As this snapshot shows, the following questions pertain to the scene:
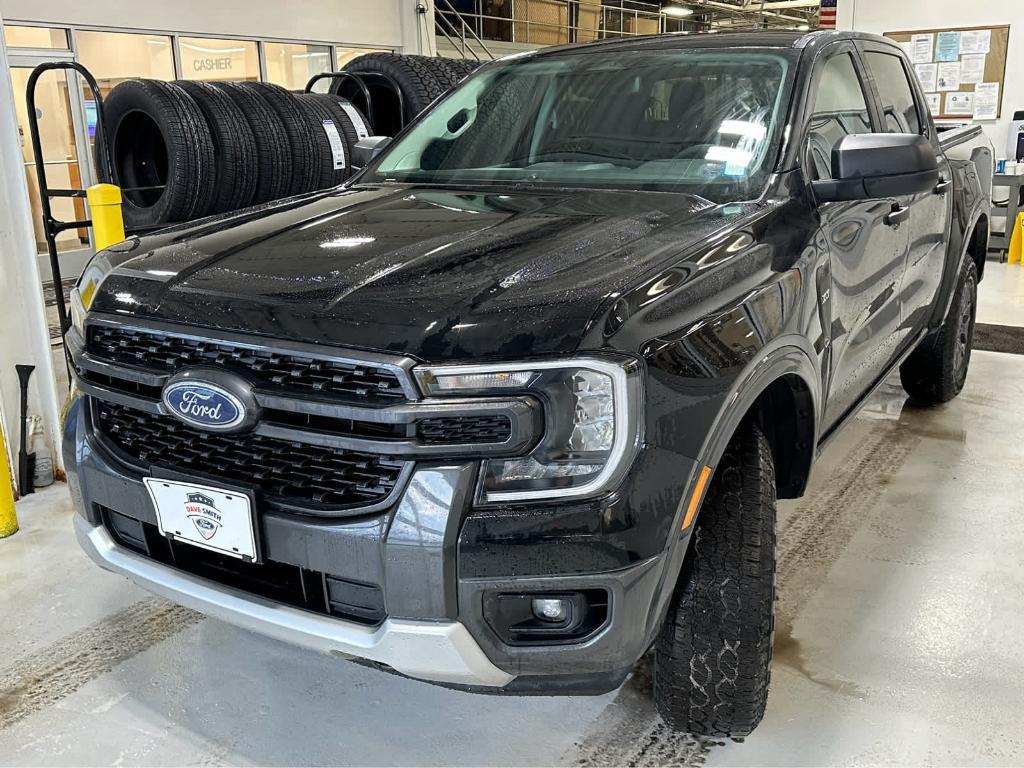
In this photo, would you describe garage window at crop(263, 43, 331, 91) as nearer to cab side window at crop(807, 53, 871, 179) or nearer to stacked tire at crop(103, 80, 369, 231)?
stacked tire at crop(103, 80, 369, 231)

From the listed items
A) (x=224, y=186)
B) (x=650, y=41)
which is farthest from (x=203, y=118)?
(x=650, y=41)

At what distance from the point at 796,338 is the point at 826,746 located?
0.83m

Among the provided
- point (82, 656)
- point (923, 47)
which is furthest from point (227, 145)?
point (923, 47)

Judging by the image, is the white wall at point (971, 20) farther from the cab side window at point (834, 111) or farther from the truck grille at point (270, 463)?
the truck grille at point (270, 463)

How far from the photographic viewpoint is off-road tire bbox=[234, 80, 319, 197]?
512 cm

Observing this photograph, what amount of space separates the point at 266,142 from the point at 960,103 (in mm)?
6707

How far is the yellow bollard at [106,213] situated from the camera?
331 centimetres

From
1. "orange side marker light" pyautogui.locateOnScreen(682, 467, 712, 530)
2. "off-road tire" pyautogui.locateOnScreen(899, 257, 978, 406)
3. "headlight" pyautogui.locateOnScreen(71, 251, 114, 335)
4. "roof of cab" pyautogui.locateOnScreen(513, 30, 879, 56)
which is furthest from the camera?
"off-road tire" pyautogui.locateOnScreen(899, 257, 978, 406)

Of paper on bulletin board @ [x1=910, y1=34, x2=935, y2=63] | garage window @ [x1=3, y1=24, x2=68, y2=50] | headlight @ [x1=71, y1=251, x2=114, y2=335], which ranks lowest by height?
headlight @ [x1=71, y1=251, x2=114, y2=335]

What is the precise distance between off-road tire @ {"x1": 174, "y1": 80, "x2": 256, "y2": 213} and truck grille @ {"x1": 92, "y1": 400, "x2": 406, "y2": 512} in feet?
10.8

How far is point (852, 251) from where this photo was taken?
2.29 meters

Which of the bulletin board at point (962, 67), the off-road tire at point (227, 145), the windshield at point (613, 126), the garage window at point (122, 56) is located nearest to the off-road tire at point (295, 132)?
the off-road tire at point (227, 145)

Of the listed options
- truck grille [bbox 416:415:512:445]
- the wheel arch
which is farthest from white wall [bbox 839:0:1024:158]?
truck grille [bbox 416:415:512:445]

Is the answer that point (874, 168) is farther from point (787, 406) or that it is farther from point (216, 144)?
point (216, 144)
